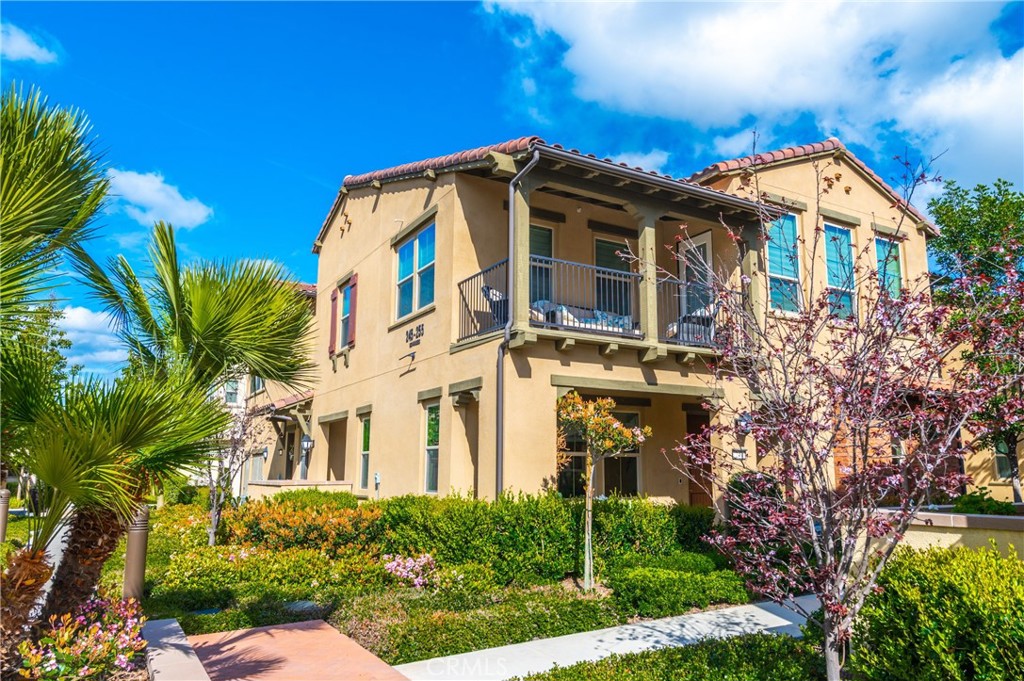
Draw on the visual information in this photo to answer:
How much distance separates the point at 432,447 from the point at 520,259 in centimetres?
450

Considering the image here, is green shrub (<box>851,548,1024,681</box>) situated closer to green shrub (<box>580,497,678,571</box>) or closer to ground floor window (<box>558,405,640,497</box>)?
green shrub (<box>580,497,678,571</box>)

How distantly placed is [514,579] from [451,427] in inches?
137

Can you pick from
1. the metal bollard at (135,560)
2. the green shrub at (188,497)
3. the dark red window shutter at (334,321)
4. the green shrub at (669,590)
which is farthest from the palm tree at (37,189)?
the green shrub at (188,497)

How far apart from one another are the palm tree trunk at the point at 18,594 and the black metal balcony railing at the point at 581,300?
8042mm

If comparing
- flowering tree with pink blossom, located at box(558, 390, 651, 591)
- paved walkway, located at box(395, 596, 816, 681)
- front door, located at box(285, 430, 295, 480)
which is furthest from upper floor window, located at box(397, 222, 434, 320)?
front door, located at box(285, 430, 295, 480)

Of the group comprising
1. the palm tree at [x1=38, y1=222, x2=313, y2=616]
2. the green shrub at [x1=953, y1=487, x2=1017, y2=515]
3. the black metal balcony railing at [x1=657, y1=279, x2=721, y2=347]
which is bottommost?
the green shrub at [x1=953, y1=487, x2=1017, y2=515]

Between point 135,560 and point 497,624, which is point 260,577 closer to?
point 135,560

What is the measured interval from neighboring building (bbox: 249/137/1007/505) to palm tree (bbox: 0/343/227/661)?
654 cm

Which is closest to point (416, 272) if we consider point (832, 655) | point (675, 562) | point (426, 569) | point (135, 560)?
point (426, 569)

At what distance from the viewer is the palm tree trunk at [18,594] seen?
4.64 metres

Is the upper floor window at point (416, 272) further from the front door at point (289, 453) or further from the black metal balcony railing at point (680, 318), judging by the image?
the front door at point (289, 453)

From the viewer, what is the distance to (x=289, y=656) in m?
6.87

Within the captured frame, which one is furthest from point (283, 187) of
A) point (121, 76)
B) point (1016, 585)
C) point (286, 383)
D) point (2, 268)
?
point (1016, 585)

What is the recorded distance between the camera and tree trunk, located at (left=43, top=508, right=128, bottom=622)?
5320 mm
